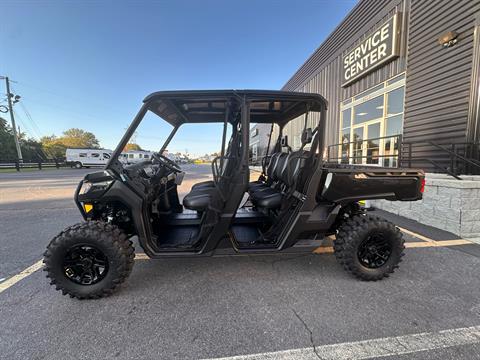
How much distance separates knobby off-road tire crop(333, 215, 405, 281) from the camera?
96.5 inches

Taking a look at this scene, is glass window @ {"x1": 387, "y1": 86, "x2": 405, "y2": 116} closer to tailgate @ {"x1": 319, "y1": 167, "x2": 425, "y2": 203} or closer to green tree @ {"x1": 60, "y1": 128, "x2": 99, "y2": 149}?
tailgate @ {"x1": 319, "y1": 167, "x2": 425, "y2": 203}

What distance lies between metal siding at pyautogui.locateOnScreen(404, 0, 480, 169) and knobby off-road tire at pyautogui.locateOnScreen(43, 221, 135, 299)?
6436 mm

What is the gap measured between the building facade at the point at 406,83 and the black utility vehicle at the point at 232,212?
806mm

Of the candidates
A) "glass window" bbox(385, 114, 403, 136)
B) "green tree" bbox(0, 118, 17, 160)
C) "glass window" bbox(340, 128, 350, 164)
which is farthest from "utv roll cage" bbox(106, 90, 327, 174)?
"green tree" bbox(0, 118, 17, 160)

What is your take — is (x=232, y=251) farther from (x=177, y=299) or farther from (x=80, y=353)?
(x=80, y=353)

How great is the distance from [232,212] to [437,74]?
6876 mm

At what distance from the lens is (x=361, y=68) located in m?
8.59

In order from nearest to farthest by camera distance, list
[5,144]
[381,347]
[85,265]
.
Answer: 1. [381,347]
2. [85,265]
3. [5,144]

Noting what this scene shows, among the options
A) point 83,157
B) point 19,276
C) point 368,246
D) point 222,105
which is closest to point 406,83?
point 368,246

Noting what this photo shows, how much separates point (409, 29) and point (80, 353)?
9718 millimetres

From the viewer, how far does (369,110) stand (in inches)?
332

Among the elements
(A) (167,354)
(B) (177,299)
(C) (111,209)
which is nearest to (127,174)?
(C) (111,209)

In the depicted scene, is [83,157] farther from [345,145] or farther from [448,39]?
[448,39]

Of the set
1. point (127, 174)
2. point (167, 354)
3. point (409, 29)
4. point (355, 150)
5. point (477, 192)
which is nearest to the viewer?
point (167, 354)
